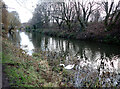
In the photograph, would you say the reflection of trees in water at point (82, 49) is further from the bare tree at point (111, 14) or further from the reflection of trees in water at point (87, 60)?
the bare tree at point (111, 14)

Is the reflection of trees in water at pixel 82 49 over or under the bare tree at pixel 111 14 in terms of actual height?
under

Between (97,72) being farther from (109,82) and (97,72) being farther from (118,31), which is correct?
(118,31)

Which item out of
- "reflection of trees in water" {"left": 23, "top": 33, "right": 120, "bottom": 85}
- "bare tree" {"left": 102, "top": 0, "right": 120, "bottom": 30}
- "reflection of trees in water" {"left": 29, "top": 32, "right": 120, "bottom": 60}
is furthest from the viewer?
"bare tree" {"left": 102, "top": 0, "right": 120, "bottom": 30}

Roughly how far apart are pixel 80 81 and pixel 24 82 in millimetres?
2544

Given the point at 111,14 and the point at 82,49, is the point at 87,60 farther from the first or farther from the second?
the point at 111,14

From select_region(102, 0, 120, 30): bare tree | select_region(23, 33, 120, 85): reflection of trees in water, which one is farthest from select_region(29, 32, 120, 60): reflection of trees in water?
select_region(102, 0, 120, 30): bare tree

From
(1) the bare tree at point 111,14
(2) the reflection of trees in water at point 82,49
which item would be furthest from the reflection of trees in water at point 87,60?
(1) the bare tree at point 111,14

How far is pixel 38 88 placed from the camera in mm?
3430

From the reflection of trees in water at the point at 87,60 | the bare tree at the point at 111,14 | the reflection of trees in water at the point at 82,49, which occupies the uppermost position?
the bare tree at the point at 111,14

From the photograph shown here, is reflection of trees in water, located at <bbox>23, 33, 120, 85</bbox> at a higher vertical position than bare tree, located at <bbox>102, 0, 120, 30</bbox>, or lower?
lower

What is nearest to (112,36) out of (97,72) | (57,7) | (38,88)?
(97,72)

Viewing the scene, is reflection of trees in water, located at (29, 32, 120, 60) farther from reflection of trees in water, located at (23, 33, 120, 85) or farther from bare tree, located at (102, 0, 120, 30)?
bare tree, located at (102, 0, 120, 30)

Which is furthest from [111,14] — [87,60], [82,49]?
[87,60]

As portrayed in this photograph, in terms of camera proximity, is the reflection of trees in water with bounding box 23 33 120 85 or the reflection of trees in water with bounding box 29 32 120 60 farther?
the reflection of trees in water with bounding box 29 32 120 60
